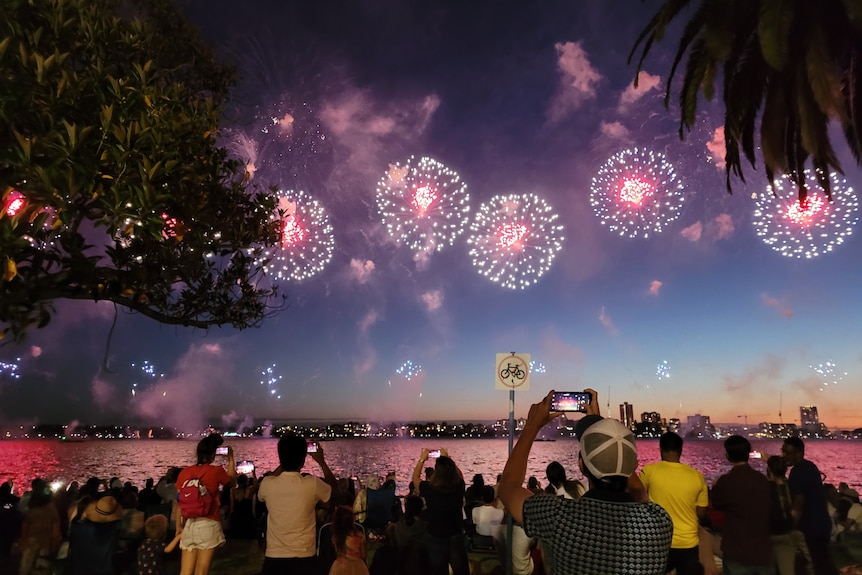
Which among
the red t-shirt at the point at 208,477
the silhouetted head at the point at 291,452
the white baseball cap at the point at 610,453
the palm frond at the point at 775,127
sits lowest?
the red t-shirt at the point at 208,477

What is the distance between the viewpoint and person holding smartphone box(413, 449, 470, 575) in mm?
7414

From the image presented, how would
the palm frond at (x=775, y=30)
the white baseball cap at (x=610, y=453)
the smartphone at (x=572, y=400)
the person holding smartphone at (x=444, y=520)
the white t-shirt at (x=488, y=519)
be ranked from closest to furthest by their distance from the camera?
the white baseball cap at (x=610, y=453) → the smartphone at (x=572, y=400) → the person holding smartphone at (x=444, y=520) → the white t-shirt at (x=488, y=519) → the palm frond at (x=775, y=30)

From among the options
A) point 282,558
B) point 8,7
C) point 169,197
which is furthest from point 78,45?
point 282,558

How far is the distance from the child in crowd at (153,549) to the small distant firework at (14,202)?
406 centimetres

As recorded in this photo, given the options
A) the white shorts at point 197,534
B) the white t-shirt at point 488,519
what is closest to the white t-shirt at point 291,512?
the white shorts at point 197,534

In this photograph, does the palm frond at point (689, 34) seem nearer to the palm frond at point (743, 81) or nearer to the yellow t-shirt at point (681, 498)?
the palm frond at point (743, 81)

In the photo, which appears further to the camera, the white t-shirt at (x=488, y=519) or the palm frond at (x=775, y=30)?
the palm frond at (x=775, y=30)

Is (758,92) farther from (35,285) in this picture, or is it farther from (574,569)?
(35,285)

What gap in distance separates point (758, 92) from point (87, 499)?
14.4m

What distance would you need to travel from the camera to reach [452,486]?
741 cm

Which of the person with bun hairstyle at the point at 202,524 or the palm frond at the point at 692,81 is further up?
the palm frond at the point at 692,81

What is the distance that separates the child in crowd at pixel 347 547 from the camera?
5.96m

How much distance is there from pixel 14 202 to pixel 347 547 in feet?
16.0

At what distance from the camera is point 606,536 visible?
9.64ft
